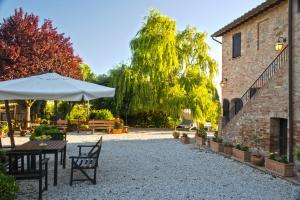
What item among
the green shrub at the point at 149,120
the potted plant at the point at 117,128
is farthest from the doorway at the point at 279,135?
the green shrub at the point at 149,120

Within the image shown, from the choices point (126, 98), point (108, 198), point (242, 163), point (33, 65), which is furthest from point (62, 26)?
point (108, 198)

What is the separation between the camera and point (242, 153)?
33.4 ft

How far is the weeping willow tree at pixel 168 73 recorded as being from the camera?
21.5 m

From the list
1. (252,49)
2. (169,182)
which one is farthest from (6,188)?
(252,49)

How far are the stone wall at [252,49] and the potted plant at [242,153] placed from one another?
4138mm

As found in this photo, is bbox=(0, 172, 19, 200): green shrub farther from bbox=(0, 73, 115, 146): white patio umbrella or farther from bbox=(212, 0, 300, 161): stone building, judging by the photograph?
bbox=(212, 0, 300, 161): stone building

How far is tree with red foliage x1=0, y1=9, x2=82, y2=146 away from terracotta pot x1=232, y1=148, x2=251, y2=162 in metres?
12.4

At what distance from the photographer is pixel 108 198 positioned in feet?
19.3

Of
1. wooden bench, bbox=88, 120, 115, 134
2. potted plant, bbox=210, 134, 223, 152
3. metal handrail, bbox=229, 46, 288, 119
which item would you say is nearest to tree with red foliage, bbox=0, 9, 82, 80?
wooden bench, bbox=88, 120, 115, 134

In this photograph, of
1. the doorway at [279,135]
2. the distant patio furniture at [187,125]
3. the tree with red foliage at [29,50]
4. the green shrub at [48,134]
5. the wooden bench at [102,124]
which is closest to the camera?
the green shrub at [48,134]

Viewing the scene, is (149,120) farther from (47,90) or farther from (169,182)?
(47,90)

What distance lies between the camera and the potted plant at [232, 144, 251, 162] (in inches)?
395

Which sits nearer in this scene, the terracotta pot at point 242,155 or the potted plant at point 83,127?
the terracotta pot at point 242,155

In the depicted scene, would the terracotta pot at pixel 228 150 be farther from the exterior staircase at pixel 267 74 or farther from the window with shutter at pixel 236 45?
the window with shutter at pixel 236 45
